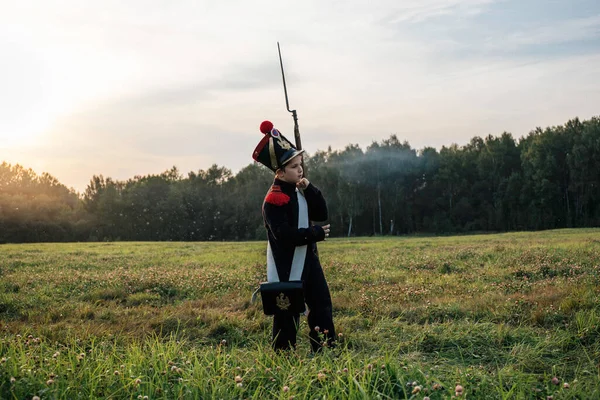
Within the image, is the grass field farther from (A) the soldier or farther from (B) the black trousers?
(A) the soldier

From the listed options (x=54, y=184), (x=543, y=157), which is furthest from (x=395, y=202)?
(x=54, y=184)

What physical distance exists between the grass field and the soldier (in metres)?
0.32

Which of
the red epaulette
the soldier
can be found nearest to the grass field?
the soldier

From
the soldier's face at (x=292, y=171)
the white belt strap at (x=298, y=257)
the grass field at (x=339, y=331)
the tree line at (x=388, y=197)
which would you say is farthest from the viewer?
the tree line at (x=388, y=197)

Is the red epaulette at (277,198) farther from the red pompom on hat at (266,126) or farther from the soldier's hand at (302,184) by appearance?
the red pompom on hat at (266,126)

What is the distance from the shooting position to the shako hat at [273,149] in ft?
18.7

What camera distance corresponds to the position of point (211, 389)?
4340 millimetres

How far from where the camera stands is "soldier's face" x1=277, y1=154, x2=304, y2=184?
5.73 meters

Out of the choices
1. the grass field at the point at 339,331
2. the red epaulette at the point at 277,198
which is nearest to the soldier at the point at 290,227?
the red epaulette at the point at 277,198

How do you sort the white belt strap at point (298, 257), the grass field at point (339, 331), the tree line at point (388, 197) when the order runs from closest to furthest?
the grass field at point (339, 331), the white belt strap at point (298, 257), the tree line at point (388, 197)

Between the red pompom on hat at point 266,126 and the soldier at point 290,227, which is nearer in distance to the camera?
the soldier at point 290,227

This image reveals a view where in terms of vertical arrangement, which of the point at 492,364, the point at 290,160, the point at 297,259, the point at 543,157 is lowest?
the point at 492,364

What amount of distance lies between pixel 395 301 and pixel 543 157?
204 ft

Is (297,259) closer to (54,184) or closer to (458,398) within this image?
(458,398)
